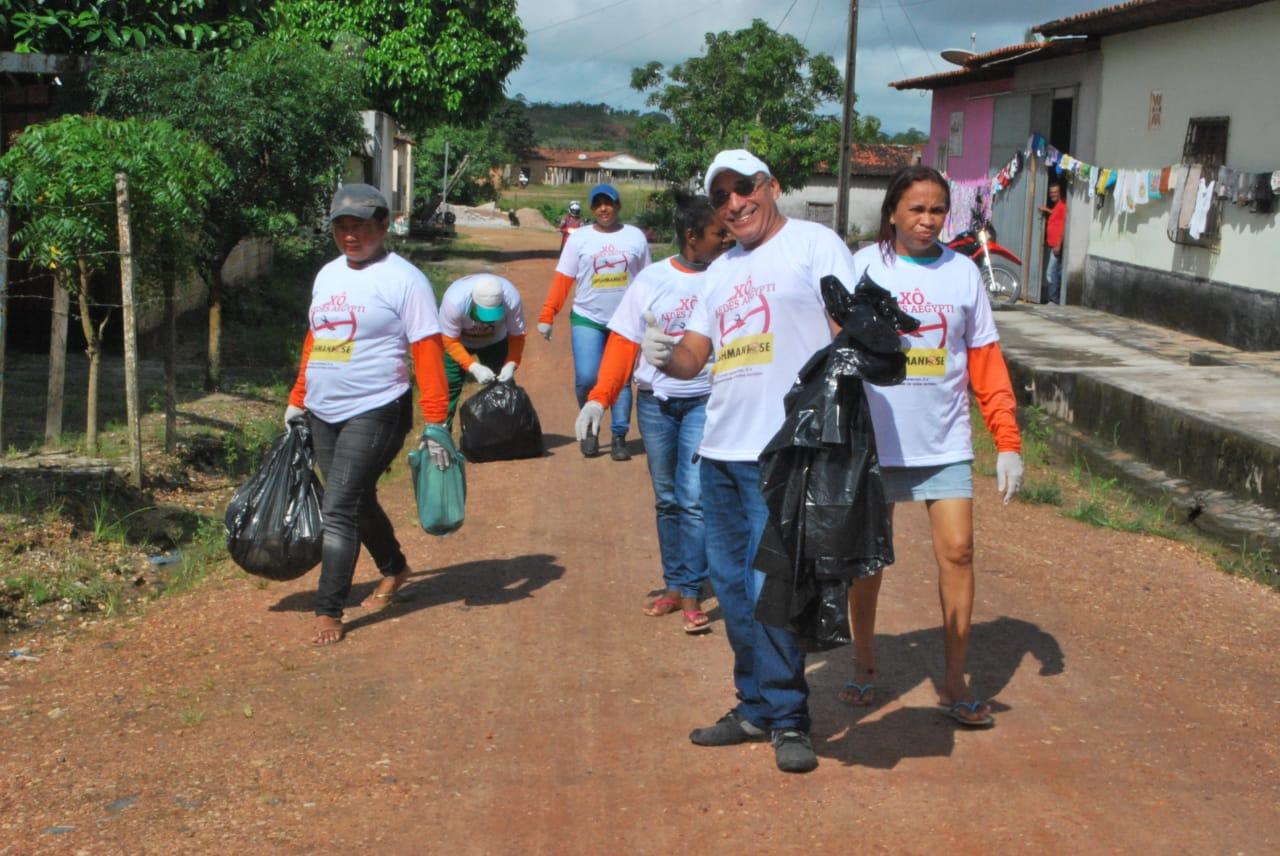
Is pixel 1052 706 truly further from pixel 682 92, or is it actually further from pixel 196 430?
pixel 682 92

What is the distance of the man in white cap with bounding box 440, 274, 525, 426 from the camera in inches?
330

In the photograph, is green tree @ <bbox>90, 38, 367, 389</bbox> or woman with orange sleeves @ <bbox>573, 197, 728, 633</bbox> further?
green tree @ <bbox>90, 38, 367, 389</bbox>

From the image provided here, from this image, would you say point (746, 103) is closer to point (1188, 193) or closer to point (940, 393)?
point (1188, 193)

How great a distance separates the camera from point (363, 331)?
5.85 m

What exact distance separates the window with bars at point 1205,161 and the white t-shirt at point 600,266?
837 cm

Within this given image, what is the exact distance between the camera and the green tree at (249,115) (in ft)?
40.3

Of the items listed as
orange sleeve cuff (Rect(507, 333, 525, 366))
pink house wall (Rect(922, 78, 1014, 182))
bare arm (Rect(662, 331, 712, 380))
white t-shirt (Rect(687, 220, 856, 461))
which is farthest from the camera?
pink house wall (Rect(922, 78, 1014, 182))

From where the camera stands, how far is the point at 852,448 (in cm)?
423

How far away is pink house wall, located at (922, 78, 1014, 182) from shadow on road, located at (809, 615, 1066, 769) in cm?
1833

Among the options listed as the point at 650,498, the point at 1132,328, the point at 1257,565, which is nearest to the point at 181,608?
the point at 650,498

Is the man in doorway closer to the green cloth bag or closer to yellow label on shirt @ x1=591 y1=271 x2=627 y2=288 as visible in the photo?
yellow label on shirt @ x1=591 y1=271 x2=627 y2=288

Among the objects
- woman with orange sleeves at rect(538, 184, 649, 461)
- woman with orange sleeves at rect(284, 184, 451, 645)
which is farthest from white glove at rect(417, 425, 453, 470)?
woman with orange sleeves at rect(538, 184, 649, 461)

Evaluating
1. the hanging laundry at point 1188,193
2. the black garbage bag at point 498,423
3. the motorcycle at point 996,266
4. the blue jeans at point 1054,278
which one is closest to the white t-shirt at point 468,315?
the black garbage bag at point 498,423

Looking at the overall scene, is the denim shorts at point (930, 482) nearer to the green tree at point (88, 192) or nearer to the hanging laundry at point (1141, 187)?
the green tree at point (88, 192)
